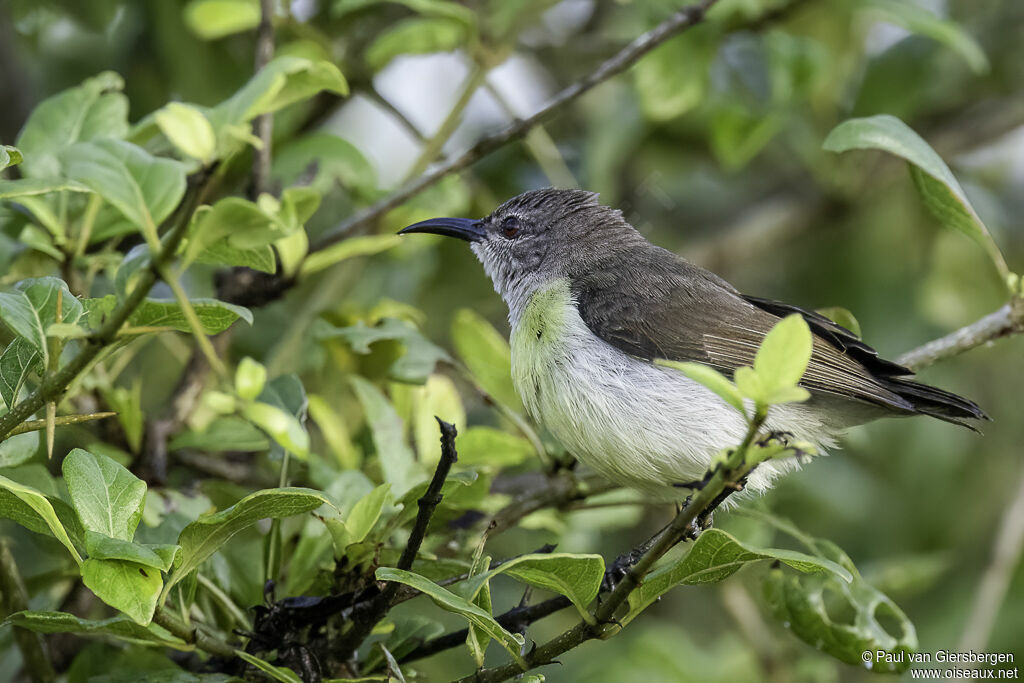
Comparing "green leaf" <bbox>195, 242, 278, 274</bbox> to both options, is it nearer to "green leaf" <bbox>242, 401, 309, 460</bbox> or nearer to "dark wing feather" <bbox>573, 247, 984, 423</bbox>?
"green leaf" <bbox>242, 401, 309, 460</bbox>

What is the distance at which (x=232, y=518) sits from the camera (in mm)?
2033

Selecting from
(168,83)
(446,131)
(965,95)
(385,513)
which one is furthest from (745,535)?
(965,95)

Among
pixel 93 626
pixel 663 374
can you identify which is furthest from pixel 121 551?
pixel 663 374

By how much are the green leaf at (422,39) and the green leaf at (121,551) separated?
2299mm

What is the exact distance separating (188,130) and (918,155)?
1.83 m

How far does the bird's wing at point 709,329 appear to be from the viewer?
10.3 feet

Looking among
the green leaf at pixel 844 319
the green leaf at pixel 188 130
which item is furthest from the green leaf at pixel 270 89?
the green leaf at pixel 844 319

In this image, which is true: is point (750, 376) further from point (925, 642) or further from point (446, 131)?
point (925, 642)

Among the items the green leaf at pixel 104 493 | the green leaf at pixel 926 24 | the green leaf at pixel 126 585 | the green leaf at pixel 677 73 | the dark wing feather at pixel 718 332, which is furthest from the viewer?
Result: the green leaf at pixel 677 73

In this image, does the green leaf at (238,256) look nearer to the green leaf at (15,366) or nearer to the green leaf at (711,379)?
the green leaf at (15,366)

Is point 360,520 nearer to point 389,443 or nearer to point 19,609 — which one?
point 389,443

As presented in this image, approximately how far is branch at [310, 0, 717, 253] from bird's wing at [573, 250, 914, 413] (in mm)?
658

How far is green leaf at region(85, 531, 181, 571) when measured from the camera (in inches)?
70.1

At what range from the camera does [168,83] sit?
14.8 feet
